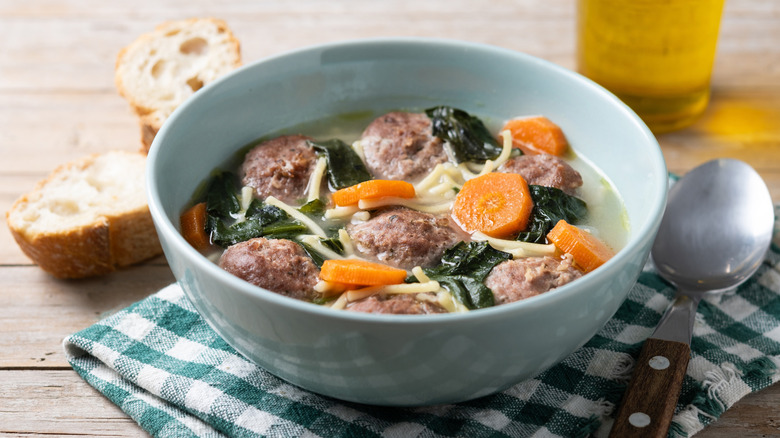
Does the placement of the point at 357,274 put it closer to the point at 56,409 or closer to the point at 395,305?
the point at 395,305

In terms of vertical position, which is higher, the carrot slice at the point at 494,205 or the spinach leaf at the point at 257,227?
the spinach leaf at the point at 257,227

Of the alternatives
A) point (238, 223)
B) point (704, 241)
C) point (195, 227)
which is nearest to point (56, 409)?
point (195, 227)

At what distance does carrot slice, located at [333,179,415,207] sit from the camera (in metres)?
3.21

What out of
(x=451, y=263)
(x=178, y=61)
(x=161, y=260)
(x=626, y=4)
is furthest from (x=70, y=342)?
(x=626, y=4)

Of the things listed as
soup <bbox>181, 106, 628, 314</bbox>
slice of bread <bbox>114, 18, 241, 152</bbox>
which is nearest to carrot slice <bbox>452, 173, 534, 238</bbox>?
soup <bbox>181, 106, 628, 314</bbox>

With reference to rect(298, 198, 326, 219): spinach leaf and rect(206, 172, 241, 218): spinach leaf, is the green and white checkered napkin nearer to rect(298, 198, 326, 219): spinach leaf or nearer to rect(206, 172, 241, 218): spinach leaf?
rect(206, 172, 241, 218): spinach leaf

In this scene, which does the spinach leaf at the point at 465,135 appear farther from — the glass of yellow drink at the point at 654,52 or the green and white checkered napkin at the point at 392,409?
the glass of yellow drink at the point at 654,52

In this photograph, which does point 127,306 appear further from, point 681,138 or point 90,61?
point 681,138

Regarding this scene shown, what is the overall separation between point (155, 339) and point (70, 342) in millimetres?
323

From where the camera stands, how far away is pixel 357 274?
273 cm

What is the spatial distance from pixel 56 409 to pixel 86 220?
108 cm

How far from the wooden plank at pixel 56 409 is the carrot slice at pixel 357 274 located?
A: 89cm

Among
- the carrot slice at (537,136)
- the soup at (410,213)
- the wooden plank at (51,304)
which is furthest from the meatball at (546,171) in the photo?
the wooden plank at (51,304)

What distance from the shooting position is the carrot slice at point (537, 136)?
3.63 metres
